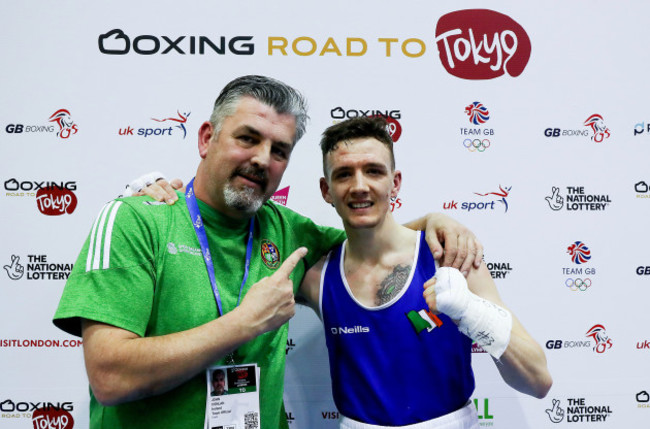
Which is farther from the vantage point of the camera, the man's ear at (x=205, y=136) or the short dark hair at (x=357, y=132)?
the short dark hair at (x=357, y=132)

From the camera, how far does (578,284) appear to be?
2.12 metres

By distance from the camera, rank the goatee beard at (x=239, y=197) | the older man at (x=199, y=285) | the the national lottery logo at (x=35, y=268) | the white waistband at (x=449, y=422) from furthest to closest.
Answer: the the national lottery logo at (x=35, y=268)
the white waistband at (x=449, y=422)
the goatee beard at (x=239, y=197)
the older man at (x=199, y=285)

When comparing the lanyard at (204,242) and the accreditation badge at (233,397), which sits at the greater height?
the lanyard at (204,242)

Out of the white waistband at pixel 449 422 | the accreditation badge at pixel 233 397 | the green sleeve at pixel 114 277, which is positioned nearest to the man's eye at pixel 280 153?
the green sleeve at pixel 114 277

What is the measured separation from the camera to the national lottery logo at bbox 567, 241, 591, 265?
211 cm

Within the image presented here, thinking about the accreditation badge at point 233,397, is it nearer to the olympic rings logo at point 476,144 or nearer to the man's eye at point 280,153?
the man's eye at point 280,153

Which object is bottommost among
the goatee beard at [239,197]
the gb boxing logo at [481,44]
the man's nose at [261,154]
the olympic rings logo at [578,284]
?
the olympic rings logo at [578,284]

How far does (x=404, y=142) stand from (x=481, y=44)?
1.99ft

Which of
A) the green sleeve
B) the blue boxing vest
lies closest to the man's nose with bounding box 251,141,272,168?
the green sleeve

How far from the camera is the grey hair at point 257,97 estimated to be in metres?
1.42

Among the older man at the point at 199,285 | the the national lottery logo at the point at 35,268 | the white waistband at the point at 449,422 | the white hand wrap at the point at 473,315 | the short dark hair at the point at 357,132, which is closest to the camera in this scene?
the older man at the point at 199,285

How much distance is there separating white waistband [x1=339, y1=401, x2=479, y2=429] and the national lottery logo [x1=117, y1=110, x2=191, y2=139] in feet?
4.79

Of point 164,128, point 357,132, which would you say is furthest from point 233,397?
point 164,128

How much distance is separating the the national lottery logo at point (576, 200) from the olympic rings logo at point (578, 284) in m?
0.35
